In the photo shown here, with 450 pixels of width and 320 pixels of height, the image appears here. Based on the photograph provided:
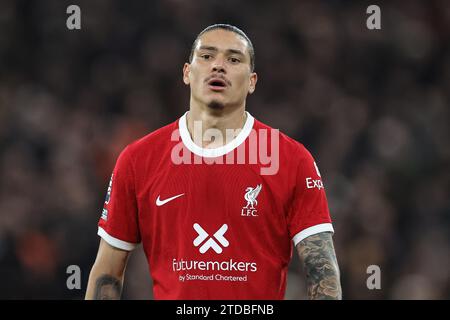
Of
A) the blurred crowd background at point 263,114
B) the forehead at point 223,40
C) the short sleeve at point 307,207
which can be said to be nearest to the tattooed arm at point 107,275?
the short sleeve at point 307,207

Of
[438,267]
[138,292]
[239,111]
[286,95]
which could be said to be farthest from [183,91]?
[239,111]

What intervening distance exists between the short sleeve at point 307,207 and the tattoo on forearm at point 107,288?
0.91 metres

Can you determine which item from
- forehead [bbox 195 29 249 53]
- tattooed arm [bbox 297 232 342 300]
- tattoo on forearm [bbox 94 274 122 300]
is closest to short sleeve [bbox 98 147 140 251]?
tattoo on forearm [bbox 94 274 122 300]

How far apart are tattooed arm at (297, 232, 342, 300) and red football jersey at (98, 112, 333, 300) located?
0.05 meters

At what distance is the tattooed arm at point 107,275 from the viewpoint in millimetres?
4344

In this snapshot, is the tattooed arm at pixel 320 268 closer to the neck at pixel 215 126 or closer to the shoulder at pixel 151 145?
the neck at pixel 215 126

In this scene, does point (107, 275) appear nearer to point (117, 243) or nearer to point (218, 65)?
point (117, 243)

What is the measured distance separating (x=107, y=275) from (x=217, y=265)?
58 cm

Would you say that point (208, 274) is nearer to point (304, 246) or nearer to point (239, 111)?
point (304, 246)

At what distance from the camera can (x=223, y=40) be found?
4477 millimetres

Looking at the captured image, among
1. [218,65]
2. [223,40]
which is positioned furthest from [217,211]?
[223,40]

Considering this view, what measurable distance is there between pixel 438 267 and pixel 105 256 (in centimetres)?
430

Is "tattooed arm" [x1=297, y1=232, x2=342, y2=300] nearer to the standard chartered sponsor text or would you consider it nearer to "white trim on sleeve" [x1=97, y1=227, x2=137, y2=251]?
the standard chartered sponsor text

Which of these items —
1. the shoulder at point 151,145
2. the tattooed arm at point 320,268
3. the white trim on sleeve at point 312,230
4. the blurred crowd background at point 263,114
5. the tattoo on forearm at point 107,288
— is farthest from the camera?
the blurred crowd background at point 263,114
